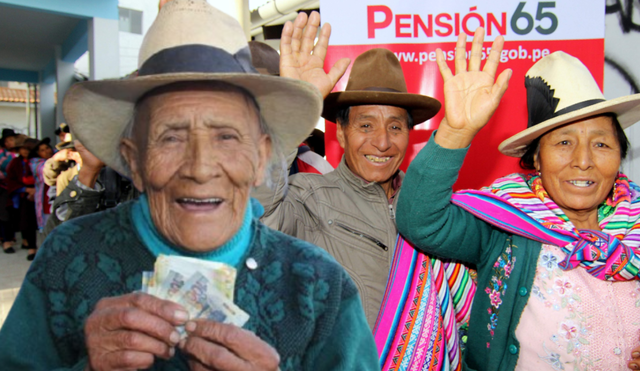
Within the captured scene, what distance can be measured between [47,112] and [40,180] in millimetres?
8641

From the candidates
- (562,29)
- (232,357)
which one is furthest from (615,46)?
(232,357)

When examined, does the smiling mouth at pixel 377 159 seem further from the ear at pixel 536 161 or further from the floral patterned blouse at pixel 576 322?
the floral patterned blouse at pixel 576 322

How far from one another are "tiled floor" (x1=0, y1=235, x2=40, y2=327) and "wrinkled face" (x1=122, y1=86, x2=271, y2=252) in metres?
4.56

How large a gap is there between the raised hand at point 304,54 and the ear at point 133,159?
0.69 meters

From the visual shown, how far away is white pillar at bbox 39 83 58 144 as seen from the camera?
15.2 m

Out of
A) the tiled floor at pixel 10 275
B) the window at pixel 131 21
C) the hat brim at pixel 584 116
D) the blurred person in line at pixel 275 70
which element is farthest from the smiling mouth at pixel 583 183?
the window at pixel 131 21

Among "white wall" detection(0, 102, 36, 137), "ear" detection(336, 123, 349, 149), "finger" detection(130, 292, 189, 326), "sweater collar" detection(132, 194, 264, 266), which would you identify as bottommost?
"finger" detection(130, 292, 189, 326)

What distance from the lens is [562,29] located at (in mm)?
3053

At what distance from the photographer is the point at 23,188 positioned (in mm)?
9258

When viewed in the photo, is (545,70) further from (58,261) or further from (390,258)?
(58,261)

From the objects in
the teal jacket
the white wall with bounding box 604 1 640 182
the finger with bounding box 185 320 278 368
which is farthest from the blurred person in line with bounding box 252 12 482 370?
the white wall with bounding box 604 1 640 182

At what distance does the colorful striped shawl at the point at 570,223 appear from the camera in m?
1.83

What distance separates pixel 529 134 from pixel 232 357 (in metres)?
1.66

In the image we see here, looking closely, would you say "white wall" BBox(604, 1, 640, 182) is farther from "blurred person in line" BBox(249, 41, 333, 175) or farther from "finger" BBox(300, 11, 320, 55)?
"finger" BBox(300, 11, 320, 55)
